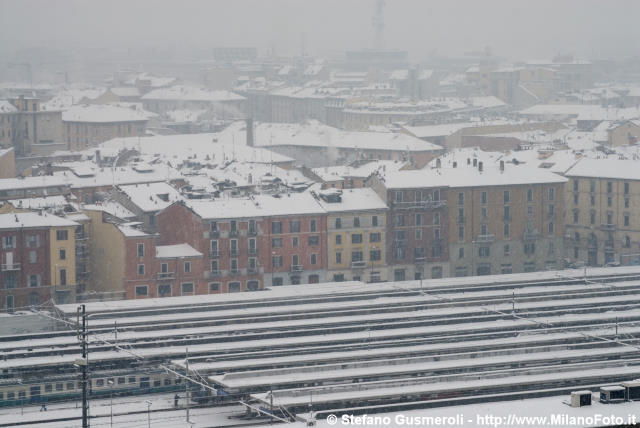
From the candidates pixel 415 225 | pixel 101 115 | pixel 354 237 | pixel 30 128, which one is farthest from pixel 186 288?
pixel 101 115

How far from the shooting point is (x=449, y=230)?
55.3 m

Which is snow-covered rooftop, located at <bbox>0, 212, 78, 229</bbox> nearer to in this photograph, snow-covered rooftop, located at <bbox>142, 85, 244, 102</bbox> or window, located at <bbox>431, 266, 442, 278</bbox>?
window, located at <bbox>431, 266, 442, 278</bbox>

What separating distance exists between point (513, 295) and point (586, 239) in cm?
1434

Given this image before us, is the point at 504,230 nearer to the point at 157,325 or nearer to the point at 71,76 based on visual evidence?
the point at 157,325

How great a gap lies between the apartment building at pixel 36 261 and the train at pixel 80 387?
10199mm

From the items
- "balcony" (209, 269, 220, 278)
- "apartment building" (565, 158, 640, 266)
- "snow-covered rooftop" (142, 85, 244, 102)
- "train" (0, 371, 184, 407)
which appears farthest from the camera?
"snow-covered rooftop" (142, 85, 244, 102)

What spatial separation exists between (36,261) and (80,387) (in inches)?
448

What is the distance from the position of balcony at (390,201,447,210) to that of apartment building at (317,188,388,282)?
20.4 inches

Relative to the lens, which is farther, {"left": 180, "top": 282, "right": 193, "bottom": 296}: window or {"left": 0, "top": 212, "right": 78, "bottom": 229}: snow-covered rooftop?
{"left": 180, "top": 282, "right": 193, "bottom": 296}: window

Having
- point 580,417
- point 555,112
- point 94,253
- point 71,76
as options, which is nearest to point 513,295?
point 94,253

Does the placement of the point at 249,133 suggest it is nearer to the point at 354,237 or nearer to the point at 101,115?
the point at 101,115

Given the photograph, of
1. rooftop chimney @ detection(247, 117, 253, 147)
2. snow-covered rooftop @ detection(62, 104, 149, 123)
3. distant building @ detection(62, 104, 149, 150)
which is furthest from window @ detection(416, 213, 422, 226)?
snow-covered rooftop @ detection(62, 104, 149, 123)

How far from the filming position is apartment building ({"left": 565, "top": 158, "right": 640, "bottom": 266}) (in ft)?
191

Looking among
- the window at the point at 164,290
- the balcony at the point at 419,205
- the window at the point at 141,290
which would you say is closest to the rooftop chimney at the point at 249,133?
the balcony at the point at 419,205
